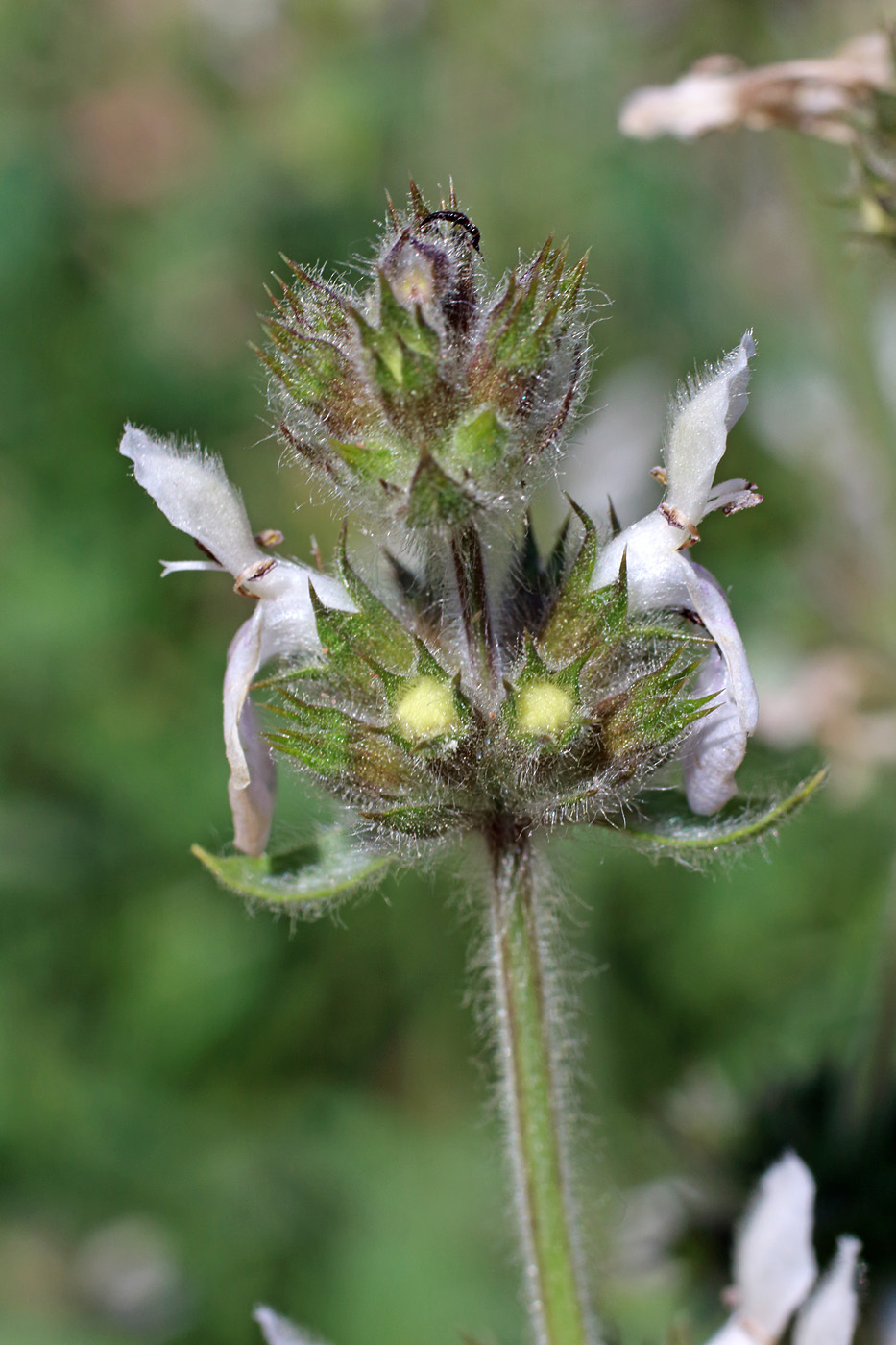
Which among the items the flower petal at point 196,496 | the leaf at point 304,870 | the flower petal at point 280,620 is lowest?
the leaf at point 304,870

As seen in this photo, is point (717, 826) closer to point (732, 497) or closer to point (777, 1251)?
point (732, 497)

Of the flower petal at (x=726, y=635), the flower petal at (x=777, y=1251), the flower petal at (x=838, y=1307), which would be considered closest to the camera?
the flower petal at (x=726, y=635)

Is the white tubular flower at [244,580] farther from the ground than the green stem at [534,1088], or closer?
farther from the ground

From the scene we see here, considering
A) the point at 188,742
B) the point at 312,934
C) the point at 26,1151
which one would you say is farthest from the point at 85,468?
the point at 26,1151

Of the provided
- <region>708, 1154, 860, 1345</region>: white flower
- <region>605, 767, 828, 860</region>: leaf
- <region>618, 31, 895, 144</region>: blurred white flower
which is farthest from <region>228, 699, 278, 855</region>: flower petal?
<region>618, 31, 895, 144</region>: blurred white flower

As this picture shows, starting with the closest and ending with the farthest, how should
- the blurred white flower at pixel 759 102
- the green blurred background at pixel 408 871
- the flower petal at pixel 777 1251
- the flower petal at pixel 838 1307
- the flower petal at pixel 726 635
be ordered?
the flower petal at pixel 726 635
the flower petal at pixel 838 1307
the flower petal at pixel 777 1251
the blurred white flower at pixel 759 102
the green blurred background at pixel 408 871

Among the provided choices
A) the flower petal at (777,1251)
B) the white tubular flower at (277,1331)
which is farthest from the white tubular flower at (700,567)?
the white tubular flower at (277,1331)

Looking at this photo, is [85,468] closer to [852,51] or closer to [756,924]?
[756,924]

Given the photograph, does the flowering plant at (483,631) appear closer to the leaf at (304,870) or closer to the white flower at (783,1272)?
the leaf at (304,870)
